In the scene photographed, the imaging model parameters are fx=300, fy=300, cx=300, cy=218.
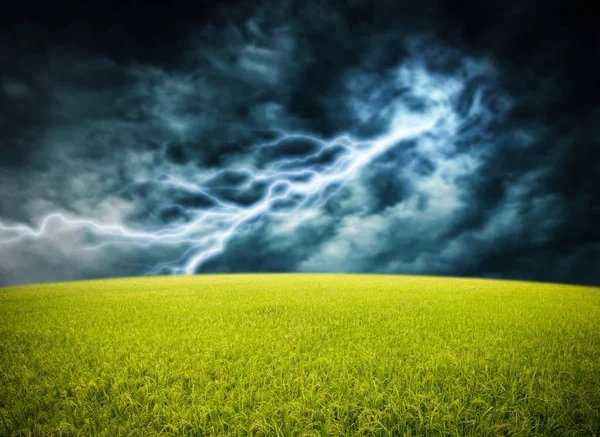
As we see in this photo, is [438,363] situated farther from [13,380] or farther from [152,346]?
[13,380]

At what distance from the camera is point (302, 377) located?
5.02 meters

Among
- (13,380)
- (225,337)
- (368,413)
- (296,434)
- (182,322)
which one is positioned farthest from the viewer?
(182,322)

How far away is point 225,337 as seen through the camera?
24.5ft

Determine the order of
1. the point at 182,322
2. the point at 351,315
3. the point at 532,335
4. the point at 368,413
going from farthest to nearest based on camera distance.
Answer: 1. the point at 351,315
2. the point at 182,322
3. the point at 532,335
4. the point at 368,413

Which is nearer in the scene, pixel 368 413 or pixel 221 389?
pixel 368 413

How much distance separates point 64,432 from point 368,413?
404 centimetres

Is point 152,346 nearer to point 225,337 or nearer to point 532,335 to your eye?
point 225,337

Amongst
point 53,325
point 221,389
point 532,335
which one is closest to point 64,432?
point 221,389

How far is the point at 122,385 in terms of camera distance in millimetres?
5059

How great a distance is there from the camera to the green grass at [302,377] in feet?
13.1

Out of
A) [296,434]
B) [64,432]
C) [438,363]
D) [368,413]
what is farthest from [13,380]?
[438,363]

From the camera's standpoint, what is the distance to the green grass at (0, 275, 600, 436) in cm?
399

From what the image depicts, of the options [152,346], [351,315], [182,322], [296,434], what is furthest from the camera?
[351,315]

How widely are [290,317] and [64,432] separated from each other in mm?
6504
